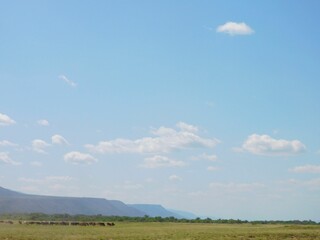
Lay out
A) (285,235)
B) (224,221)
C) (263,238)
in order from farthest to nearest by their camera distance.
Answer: (224,221) → (285,235) → (263,238)

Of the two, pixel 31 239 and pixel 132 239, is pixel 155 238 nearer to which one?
pixel 132 239

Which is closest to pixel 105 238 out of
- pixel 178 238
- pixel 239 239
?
pixel 178 238

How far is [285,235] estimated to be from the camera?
276 ft

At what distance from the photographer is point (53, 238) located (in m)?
68.3

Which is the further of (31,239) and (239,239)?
(239,239)

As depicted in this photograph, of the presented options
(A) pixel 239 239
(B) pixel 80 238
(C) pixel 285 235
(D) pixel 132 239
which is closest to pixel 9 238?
(B) pixel 80 238

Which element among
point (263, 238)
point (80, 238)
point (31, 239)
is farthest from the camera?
point (263, 238)

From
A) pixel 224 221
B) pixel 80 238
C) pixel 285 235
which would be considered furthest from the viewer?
pixel 224 221

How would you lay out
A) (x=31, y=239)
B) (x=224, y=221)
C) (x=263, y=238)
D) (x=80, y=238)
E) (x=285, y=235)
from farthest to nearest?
(x=224, y=221)
(x=285, y=235)
(x=263, y=238)
(x=80, y=238)
(x=31, y=239)

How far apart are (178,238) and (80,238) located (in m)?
14.4

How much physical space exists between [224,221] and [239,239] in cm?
9636

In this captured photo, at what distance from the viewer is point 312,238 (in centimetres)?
7688

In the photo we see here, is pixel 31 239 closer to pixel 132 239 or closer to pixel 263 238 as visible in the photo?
pixel 132 239

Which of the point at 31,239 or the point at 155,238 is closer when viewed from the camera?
the point at 31,239
